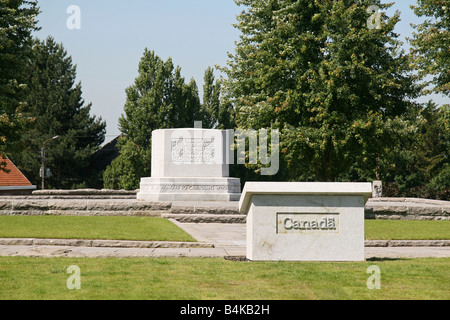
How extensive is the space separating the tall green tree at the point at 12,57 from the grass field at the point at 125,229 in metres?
11.6

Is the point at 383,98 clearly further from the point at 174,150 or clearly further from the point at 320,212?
the point at 320,212

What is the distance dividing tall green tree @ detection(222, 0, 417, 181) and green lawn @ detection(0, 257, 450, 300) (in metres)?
19.5

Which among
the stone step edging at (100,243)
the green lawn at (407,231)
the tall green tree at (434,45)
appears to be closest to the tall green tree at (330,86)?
the tall green tree at (434,45)

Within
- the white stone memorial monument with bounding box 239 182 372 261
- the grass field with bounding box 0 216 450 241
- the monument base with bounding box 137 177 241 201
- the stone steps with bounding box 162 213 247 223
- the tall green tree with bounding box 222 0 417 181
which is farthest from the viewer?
the tall green tree with bounding box 222 0 417 181

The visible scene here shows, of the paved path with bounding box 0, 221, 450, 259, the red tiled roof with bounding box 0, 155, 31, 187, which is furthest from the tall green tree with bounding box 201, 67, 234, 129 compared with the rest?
the paved path with bounding box 0, 221, 450, 259

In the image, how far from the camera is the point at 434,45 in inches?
1083

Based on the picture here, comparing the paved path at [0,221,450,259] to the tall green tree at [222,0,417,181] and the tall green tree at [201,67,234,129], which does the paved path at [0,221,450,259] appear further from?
the tall green tree at [201,67,234,129]

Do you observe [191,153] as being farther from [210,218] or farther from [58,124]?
[58,124]

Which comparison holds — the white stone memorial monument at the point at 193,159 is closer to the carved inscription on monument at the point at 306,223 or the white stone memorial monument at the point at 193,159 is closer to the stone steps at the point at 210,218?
the stone steps at the point at 210,218

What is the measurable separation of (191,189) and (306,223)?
1601cm

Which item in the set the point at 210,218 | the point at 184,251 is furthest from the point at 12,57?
the point at 184,251

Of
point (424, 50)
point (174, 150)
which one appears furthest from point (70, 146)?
point (424, 50)

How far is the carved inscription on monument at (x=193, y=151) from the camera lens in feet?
83.2

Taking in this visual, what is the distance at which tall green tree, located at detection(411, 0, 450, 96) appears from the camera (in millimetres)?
27203
